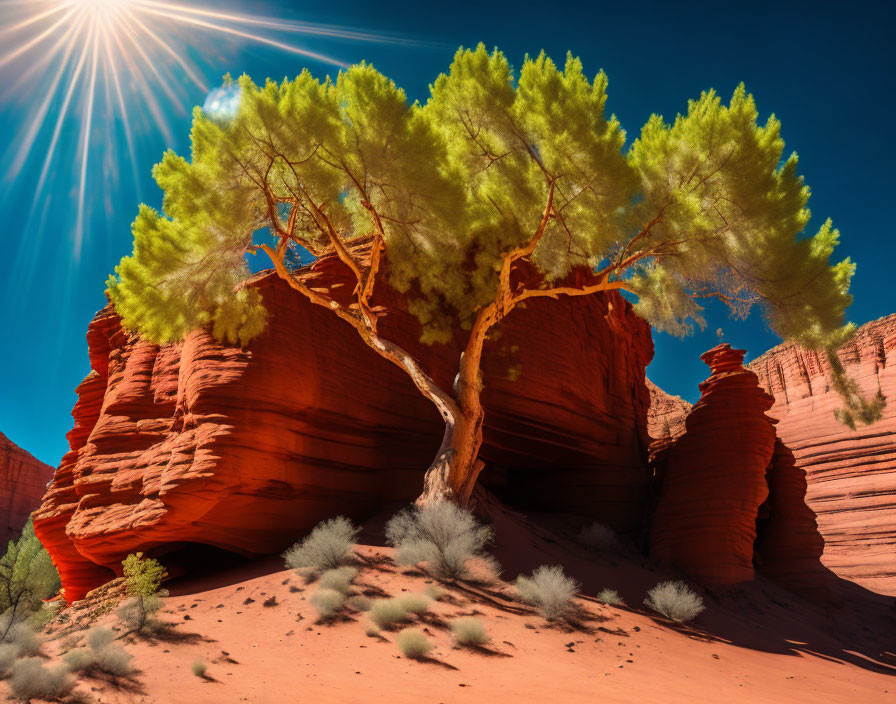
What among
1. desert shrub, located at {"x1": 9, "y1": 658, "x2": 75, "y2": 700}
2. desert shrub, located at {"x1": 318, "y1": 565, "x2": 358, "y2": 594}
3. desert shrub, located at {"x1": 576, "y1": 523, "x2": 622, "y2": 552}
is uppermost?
desert shrub, located at {"x1": 576, "y1": 523, "x2": 622, "y2": 552}

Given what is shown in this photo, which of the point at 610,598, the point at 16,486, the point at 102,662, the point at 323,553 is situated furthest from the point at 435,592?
the point at 16,486

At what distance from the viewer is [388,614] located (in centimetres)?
691

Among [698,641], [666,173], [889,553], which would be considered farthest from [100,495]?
[889,553]

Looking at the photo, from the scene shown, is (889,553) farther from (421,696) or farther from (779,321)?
(421,696)

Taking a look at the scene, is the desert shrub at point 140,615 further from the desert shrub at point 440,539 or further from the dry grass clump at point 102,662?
the desert shrub at point 440,539

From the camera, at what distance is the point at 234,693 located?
15.8ft

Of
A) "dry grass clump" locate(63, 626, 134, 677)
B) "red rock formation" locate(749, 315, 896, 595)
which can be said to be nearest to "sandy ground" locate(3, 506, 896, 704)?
"dry grass clump" locate(63, 626, 134, 677)

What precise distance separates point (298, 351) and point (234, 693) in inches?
325

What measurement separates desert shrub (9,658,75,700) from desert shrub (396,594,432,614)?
12.5 feet

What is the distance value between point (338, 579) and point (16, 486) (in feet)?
174

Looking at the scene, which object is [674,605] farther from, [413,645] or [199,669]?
[199,669]

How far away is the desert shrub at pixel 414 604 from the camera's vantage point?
7.24 m

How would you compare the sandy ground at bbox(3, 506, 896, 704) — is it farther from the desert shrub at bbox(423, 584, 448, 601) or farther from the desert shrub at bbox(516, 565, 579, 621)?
the desert shrub at bbox(516, 565, 579, 621)

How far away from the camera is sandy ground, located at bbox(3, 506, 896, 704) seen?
502cm
